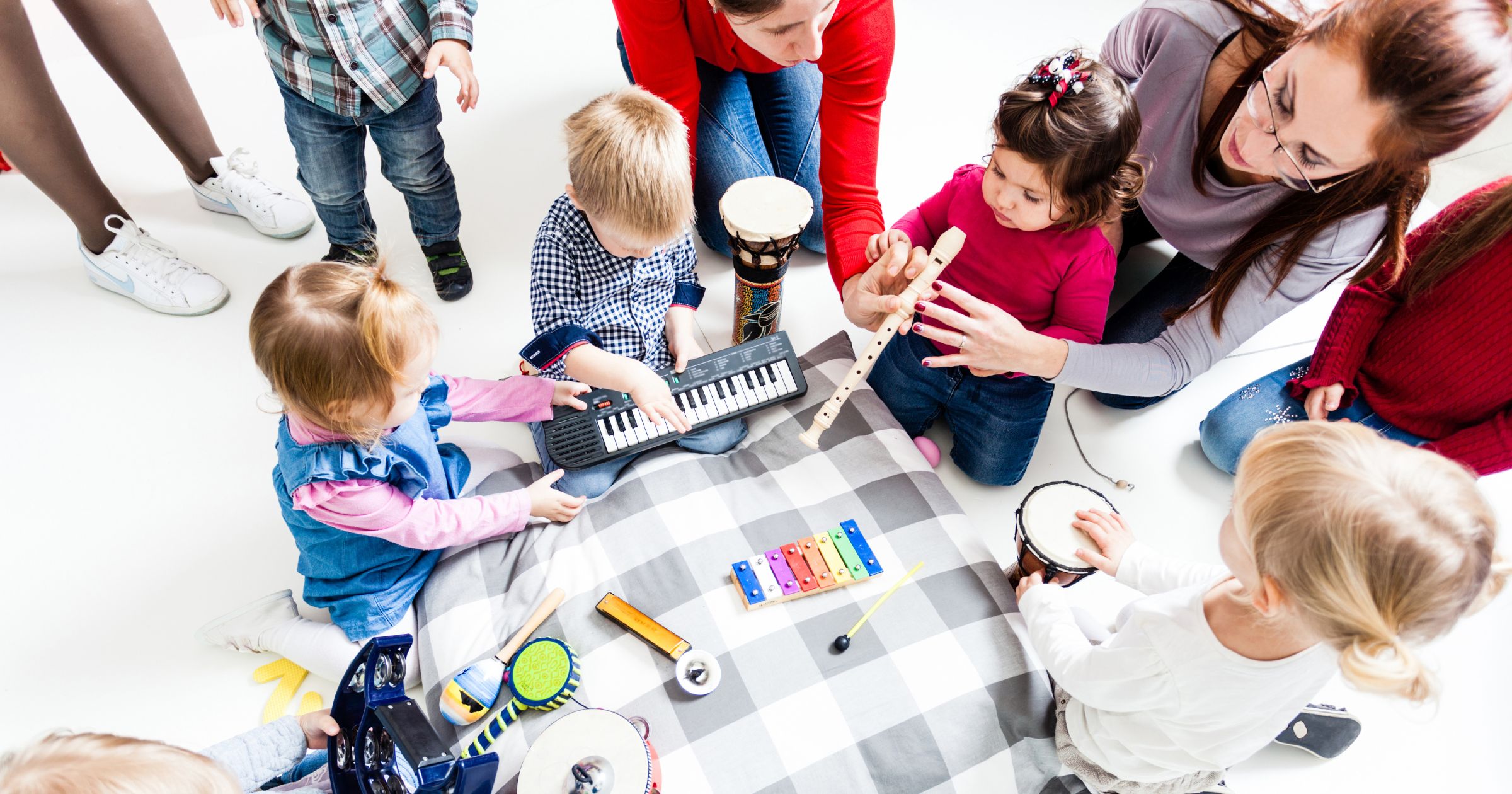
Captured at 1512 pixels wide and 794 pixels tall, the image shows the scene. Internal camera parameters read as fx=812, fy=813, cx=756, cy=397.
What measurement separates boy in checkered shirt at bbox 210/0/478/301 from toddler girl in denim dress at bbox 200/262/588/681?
1.53ft

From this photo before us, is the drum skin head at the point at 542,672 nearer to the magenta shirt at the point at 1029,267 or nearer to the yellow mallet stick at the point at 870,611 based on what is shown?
the yellow mallet stick at the point at 870,611

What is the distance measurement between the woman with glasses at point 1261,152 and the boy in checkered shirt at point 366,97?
1.10 metres

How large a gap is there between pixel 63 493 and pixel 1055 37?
3.34 meters

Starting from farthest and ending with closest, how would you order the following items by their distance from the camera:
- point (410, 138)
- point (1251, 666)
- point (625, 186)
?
point (410, 138)
point (625, 186)
point (1251, 666)

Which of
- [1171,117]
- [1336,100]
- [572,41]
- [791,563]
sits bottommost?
[791,563]

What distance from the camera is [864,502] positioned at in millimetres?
1709

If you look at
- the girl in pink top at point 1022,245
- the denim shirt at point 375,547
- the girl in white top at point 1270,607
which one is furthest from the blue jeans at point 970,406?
the denim shirt at point 375,547

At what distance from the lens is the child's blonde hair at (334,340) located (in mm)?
1211

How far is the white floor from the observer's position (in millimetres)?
1570

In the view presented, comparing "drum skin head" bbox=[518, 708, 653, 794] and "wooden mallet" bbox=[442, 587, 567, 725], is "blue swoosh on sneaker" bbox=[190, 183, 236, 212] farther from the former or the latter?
"drum skin head" bbox=[518, 708, 653, 794]

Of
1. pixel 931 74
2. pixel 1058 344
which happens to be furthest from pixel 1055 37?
pixel 1058 344

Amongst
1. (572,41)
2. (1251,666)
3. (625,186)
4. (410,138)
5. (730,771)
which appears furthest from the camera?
(572,41)

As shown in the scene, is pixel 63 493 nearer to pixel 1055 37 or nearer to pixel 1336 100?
pixel 1336 100

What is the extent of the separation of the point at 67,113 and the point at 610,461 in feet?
5.14
